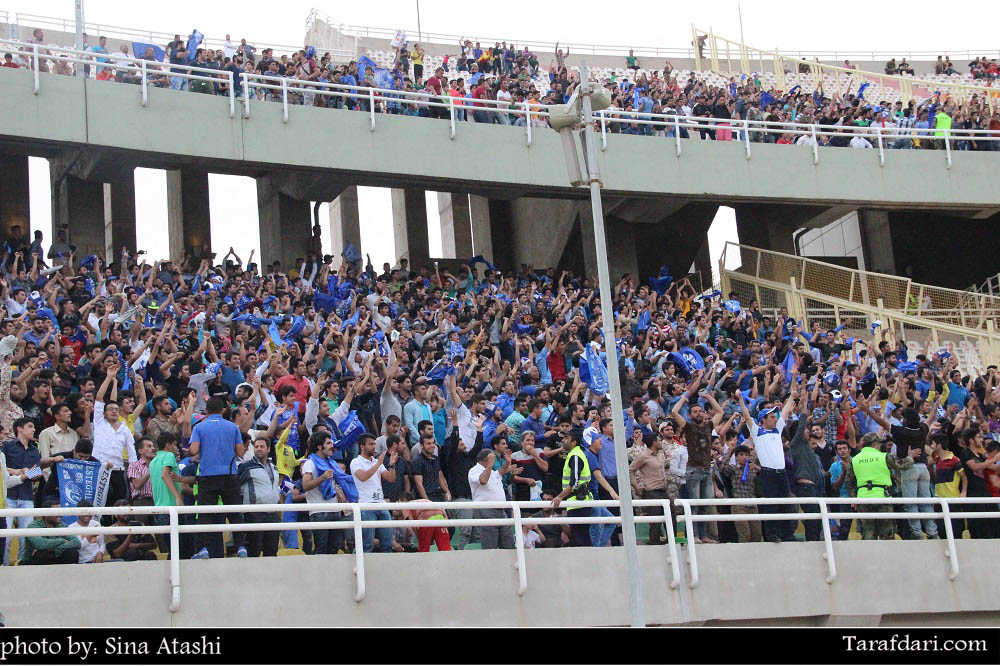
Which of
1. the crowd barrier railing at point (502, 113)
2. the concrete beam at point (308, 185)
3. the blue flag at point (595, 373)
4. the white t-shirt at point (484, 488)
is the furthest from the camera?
the concrete beam at point (308, 185)

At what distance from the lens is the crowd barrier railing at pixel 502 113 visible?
75.7 feet

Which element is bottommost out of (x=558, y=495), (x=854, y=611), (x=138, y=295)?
(x=854, y=611)

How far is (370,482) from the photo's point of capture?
500 inches

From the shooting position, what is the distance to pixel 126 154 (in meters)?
23.4

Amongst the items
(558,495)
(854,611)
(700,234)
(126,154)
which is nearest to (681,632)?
(558,495)

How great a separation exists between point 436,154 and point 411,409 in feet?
38.9

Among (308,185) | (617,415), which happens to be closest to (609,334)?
(617,415)

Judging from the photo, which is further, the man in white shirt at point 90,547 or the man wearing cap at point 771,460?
the man wearing cap at point 771,460

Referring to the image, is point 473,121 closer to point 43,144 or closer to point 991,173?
point 43,144

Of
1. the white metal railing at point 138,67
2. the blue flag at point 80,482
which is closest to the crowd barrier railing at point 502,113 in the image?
the white metal railing at point 138,67

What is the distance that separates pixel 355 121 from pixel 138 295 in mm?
7701

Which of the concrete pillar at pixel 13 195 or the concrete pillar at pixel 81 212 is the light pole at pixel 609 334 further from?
the concrete pillar at pixel 13 195

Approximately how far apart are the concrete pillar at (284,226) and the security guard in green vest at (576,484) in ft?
46.4

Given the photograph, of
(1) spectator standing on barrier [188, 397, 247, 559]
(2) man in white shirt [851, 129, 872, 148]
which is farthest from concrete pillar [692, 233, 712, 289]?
(1) spectator standing on barrier [188, 397, 247, 559]
